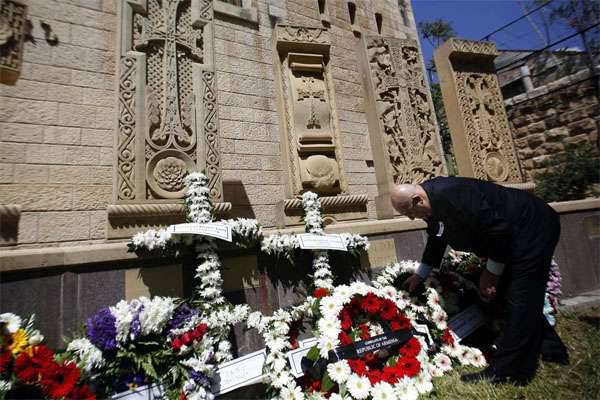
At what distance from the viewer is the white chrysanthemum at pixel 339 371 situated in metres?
2.16

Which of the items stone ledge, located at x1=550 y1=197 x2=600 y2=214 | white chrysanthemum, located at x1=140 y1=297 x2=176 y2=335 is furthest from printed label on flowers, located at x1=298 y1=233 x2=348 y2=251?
stone ledge, located at x1=550 y1=197 x2=600 y2=214

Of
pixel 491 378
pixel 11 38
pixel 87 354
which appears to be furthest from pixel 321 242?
pixel 11 38

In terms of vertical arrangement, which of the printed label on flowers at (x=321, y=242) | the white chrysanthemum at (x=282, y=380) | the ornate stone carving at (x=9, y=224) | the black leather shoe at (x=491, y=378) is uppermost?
the ornate stone carving at (x=9, y=224)

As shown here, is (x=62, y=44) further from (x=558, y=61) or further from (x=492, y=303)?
(x=558, y=61)

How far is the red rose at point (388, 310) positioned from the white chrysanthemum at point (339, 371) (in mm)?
554

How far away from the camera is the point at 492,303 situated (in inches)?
118

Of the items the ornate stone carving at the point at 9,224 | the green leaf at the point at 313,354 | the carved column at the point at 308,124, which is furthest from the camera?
the carved column at the point at 308,124

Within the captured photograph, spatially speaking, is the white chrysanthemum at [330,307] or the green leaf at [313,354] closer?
the green leaf at [313,354]

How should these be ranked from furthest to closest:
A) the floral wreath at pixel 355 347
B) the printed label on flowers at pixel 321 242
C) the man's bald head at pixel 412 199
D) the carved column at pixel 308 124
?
the carved column at pixel 308 124, the printed label on flowers at pixel 321 242, the man's bald head at pixel 412 199, the floral wreath at pixel 355 347

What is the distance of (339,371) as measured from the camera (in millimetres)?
2189

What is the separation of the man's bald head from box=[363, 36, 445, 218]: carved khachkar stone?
71.8 inches

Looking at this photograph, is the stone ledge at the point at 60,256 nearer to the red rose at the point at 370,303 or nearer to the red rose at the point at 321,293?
the red rose at the point at 321,293

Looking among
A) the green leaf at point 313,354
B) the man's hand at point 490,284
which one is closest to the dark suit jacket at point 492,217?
the man's hand at point 490,284

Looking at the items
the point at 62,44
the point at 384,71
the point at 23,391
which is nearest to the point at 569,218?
the point at 384,71
